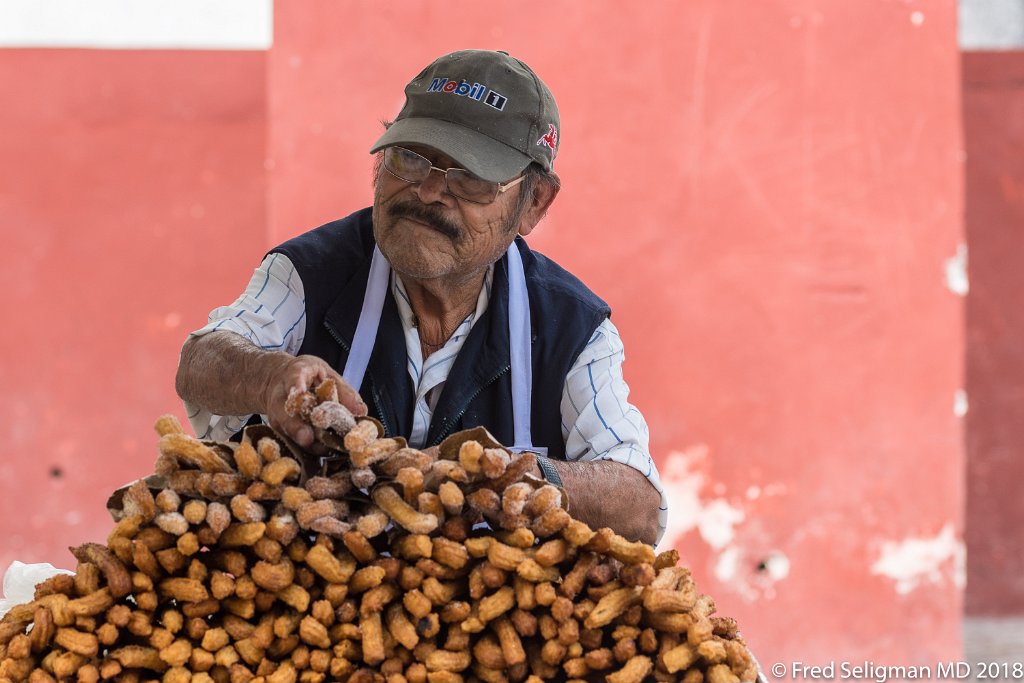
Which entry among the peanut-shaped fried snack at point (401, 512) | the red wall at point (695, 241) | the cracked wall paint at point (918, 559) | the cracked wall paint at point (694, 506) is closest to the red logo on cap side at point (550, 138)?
the peanut-shaped fried snack at point (401, 512)

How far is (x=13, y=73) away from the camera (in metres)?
4.73

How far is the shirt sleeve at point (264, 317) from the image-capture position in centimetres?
237

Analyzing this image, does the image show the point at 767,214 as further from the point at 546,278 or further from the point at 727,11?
the point at 546,278

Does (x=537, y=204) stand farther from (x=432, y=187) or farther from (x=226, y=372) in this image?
(x=226, y=372)

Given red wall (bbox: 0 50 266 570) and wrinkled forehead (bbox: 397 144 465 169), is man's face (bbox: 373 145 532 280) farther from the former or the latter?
red wall (bbox: 0 50 266 570)

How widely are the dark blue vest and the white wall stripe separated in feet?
8.30

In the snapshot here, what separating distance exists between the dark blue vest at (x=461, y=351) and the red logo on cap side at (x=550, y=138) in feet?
1.16

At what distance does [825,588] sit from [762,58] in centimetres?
234

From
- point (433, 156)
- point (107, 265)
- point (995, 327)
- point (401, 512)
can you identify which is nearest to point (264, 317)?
point (433, 156)

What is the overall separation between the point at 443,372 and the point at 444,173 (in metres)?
0.50

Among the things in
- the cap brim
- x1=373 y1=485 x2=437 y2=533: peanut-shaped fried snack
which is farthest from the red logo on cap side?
x1=373 y1=485 x2=437 y2=533: peanut-shaped fried snack

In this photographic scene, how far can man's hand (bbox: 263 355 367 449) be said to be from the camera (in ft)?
6.07

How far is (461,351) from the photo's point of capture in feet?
8.44

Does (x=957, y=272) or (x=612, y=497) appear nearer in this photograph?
(x=612, y=497)
